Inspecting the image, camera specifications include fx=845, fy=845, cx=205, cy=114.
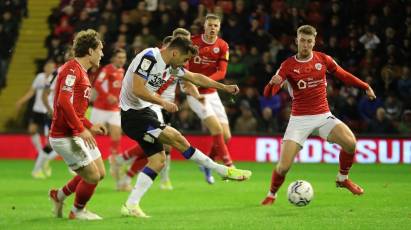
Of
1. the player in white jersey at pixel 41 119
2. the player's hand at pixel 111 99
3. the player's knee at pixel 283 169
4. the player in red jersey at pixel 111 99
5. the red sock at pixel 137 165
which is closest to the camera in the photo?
the player's knee at pixel 283 169

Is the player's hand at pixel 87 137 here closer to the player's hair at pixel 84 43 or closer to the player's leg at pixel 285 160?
the player's hair at pixel 84 43

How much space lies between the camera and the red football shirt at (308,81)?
33.0ft

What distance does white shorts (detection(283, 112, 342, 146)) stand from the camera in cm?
1012

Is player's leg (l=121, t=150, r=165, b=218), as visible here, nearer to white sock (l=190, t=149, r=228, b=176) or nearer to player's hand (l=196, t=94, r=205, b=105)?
white sock (l=190, t=149, r=228, b=176)

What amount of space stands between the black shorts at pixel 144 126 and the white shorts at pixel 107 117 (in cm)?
464

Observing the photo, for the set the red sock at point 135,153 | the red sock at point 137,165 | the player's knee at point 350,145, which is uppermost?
the player's knee at point 350,145

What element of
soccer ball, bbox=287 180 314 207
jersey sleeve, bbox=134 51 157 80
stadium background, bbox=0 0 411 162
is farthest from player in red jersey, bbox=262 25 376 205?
stadium background, bbox=0 0 411 162

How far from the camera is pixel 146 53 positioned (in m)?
8.81

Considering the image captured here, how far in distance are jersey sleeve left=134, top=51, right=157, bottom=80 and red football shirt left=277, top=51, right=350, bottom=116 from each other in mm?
1900

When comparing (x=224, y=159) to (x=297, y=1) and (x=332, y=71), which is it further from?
(x=297, y=1)

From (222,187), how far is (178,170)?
10.9ft

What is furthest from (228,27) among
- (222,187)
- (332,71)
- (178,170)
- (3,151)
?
(332,71)

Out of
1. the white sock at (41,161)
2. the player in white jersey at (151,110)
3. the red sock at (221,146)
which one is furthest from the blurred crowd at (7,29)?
the player in white jersey at (151,110)

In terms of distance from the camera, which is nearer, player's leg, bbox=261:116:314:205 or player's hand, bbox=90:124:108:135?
player's hand, bbox=90:124:108:135
